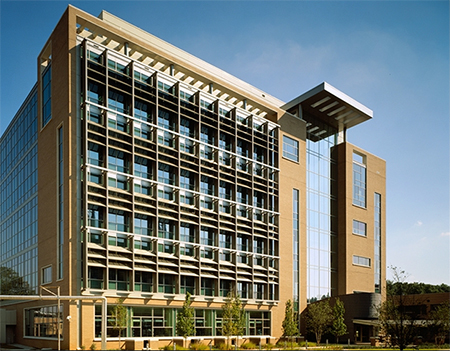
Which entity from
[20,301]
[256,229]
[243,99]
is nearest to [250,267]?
[256,229]

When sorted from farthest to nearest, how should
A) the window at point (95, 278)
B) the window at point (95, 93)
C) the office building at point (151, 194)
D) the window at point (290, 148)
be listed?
the window at point (290, 148) → the window at point (95, 93) → the office building at point (151, 194) → the window at point (95, 278)

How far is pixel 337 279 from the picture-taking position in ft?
212

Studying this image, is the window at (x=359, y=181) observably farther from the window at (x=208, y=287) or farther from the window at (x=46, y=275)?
the window at (x=46, y=275)

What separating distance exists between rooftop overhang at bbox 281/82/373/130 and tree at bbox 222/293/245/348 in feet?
90.6

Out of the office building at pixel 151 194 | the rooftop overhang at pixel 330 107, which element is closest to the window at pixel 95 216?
the office building at pixel 151 194

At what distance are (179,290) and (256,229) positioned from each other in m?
12.6

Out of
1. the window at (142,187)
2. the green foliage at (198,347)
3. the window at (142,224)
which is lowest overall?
the green foliage at (198,347)

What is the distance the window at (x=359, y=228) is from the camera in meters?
67.3

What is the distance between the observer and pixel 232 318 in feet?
150

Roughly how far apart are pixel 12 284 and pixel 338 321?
1409 inches

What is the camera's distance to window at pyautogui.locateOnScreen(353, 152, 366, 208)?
2699 inches

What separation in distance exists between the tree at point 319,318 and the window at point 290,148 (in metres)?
17.4

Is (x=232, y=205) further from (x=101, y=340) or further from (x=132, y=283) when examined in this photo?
(x=101, y=340)

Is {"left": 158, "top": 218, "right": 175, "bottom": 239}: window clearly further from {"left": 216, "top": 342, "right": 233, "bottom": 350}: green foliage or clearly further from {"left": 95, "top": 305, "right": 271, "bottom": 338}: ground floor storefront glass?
{"left": 216, "top": 342, "right": 233, "bottom": 350}: green foliage
